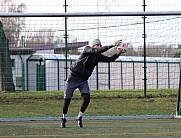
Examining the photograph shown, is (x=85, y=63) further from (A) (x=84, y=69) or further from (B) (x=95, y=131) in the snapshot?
(B) (x=95, y=131)

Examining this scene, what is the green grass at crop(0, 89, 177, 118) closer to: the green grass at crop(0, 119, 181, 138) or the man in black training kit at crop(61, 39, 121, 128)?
the man in black training kit at crop(61, 39, 121, 128)

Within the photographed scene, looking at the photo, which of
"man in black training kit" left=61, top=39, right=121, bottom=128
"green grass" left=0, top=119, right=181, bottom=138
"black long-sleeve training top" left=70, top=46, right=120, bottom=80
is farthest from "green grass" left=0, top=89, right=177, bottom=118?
"green grass" left=0, top=119, right=181, bottom=138

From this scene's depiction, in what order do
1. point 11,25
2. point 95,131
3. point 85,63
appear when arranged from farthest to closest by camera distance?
point 11,25 < point 85,63 < point 95,131

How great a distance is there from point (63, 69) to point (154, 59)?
3.43 metres

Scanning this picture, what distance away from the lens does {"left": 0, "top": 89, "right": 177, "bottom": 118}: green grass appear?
1595 cm

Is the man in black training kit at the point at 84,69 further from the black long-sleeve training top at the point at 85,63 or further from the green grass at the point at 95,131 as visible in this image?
the green grass at the point at 95,131

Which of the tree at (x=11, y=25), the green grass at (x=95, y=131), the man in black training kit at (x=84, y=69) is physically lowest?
the green grass at (x=95, y=131)

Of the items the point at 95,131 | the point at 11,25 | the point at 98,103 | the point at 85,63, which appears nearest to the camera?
the point at 95,131

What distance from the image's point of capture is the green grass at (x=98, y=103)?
1595cm

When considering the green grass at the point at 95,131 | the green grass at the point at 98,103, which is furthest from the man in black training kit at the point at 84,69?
the green grass at the point at 98,103

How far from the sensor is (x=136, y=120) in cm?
1296

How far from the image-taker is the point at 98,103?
59.1 feet

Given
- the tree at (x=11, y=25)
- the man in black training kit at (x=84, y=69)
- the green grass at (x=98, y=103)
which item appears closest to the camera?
the man in black training kit at (x=84, y=69)

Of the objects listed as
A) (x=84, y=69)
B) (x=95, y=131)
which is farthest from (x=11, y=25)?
(x=95, y=131)
